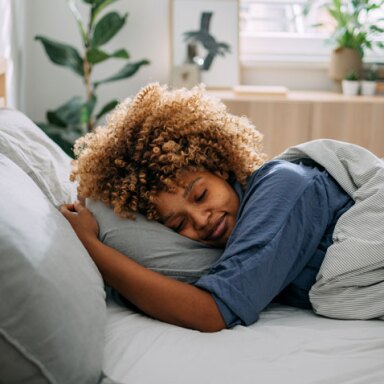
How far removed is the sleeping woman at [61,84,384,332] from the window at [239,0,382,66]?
2.33 m

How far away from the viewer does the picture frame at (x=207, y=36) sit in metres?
3.68

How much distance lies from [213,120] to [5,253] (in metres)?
0.70

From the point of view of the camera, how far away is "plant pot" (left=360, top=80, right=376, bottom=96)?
3545 millimetres

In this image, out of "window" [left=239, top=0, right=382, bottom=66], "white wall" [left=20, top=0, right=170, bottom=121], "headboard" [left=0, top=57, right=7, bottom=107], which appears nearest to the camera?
"headboard" [left=0, top=57, right=7, bottom=107]

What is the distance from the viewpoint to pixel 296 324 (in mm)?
1304

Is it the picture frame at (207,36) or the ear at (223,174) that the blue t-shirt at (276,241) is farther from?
the picture frame at (207,36)

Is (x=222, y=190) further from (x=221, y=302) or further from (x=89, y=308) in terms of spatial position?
(x=89, y=308)

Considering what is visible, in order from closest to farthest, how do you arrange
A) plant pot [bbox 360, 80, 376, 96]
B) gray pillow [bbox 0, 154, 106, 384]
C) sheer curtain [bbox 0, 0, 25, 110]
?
gray pillow [bbox 0, 154, 106, 384], sheer curtain [bbox 0, 0, 25, 110], plant pot [bbox 360, 80, 376, 96]

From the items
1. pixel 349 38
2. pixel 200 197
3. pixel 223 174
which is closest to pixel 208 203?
pixel 200 197

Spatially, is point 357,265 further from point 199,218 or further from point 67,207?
point 67,207

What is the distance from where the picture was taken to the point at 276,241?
1283 millimetres

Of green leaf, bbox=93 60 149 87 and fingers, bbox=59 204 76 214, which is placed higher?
green leaf, bbox=93 60 149 87

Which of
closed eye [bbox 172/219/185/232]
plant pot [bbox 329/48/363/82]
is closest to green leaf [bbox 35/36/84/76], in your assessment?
plant pot [bbox 329/48/363/82]

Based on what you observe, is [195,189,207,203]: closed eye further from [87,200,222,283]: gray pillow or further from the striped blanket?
the striped blanket
